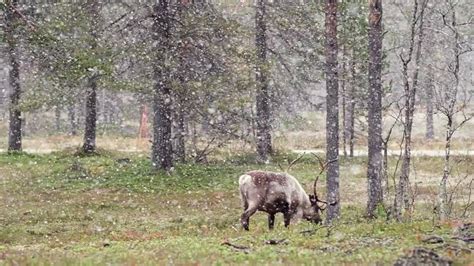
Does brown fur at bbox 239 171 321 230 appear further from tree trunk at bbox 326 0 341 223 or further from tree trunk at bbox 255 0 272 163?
tree trunk at bbox 255 0 272 163

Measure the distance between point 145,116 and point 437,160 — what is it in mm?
24272

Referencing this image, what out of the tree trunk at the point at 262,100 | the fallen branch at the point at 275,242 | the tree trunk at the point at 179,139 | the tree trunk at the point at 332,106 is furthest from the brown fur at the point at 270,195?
the tree trunk at the point at 262,100

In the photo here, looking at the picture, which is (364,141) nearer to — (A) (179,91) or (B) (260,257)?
(A) (179,91)

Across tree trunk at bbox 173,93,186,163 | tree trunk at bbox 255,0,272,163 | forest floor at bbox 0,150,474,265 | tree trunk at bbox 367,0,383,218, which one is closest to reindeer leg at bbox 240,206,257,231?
forest floor at bbox 0,150,474,265

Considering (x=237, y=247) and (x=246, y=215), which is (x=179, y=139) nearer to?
(x=246, y=215)

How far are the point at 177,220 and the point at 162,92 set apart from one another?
6.53 meters

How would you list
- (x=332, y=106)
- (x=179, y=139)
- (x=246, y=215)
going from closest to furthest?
(x=246, y=215) → (x=332, y=106) → (x=179, y=139)

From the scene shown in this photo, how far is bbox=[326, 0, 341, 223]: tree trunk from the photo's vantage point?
1645cm

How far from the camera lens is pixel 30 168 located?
27.5 metres

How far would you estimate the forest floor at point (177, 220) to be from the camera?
34.2 feet

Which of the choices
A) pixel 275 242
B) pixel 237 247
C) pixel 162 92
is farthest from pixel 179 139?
pixel 237 247

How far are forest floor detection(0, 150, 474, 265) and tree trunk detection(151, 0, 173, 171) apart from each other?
0.77m

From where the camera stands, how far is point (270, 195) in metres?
15.7

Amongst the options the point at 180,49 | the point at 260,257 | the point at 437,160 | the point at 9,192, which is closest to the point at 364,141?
the point at 437,160
